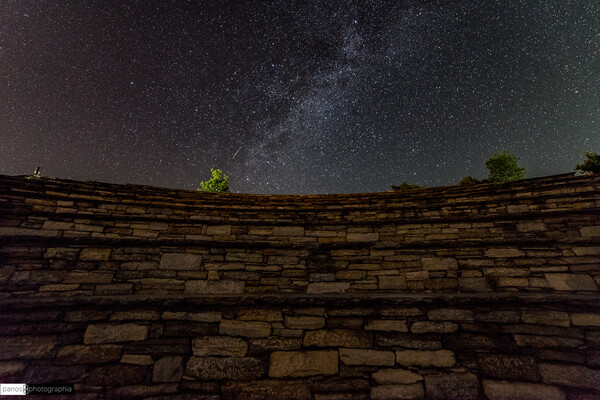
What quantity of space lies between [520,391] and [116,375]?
4830 millimetres

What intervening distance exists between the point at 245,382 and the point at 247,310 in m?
0.87

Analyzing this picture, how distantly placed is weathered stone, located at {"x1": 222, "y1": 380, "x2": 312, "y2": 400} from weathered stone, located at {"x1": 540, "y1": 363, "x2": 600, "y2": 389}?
2.84 meters

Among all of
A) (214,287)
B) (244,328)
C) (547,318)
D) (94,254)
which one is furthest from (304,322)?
(94,254)

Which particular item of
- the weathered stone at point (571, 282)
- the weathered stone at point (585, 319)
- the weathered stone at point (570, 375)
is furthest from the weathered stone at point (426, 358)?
the weathered stone at point (571, 282)

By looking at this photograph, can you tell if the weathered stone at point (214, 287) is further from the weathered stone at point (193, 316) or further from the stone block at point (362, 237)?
the stone block at point (362, 237)

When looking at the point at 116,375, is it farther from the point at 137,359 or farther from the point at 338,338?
the point at 338,338

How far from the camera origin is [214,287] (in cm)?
432

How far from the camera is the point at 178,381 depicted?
11.3ft

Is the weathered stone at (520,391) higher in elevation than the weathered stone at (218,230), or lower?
lower

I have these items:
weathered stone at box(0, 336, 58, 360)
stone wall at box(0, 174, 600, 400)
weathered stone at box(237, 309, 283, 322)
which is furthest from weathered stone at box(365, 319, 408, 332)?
weathered stone at box(0, 336, 58, 360)

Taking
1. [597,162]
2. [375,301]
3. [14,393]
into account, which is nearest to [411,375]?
[375,301]

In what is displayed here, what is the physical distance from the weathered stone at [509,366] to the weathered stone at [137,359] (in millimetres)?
4158

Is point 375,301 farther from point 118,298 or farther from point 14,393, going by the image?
point 14,393

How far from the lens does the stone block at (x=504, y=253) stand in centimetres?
430
